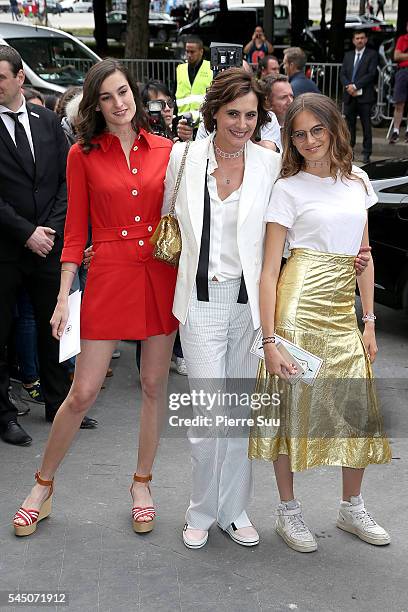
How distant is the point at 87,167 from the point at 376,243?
142 inches

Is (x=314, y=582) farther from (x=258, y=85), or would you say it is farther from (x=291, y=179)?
(x=258, y=85)

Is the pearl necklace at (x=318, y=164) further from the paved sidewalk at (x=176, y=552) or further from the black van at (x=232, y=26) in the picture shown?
the black van at (x=232, y=26)

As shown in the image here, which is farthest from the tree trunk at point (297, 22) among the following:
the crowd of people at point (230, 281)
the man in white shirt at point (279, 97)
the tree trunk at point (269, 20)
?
the crowd of people at point (230, 281)

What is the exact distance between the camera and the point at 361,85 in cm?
1455

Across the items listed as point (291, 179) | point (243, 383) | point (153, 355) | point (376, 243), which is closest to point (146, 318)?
point (153, 355)

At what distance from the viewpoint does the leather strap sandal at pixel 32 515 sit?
13.6 feet

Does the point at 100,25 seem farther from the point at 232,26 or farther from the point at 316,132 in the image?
the point at 316,132

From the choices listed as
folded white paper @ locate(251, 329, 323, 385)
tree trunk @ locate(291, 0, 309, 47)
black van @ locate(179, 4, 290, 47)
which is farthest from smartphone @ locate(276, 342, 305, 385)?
black van @ locate(179, 4, 290, 47)

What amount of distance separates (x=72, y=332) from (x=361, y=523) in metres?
1.54

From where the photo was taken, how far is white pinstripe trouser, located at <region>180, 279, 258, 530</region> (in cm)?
→ 382

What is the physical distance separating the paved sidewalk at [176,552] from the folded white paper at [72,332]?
88 centimetres

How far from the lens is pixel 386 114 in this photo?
17.2m

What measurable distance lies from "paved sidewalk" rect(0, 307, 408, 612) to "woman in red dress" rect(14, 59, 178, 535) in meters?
0.31

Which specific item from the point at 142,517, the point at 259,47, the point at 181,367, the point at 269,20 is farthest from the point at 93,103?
the point at 269,20
